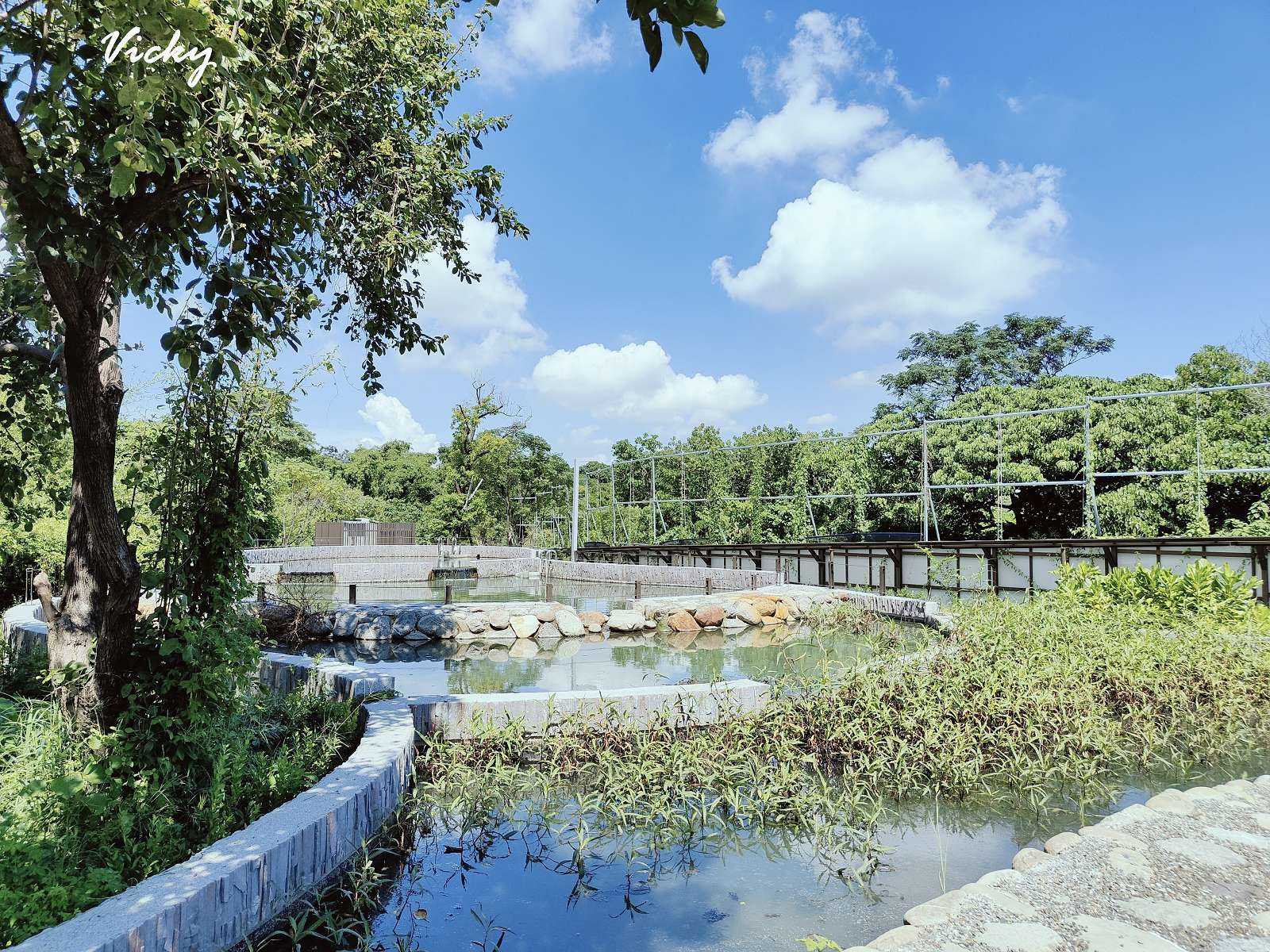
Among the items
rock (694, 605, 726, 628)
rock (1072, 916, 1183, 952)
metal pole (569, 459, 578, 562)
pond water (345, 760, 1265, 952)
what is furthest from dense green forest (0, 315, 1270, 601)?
rock (694, 605, 726, 628)

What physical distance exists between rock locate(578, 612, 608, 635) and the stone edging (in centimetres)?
416

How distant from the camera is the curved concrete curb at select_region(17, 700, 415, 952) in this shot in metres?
1.81

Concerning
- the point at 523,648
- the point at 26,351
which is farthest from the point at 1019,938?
the point at 523,648

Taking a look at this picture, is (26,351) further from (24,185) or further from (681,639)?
(681,639)

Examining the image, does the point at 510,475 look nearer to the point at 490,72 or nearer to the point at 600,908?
the point at 490,72

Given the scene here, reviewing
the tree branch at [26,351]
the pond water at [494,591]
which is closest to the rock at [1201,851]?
the tree branch at [26,351]

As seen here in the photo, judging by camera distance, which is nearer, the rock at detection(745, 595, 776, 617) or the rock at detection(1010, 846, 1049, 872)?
the rock at detection(1010, 846, 1049, 872)

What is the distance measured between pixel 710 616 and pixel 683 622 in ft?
1.21

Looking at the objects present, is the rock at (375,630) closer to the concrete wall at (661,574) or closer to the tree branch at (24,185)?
the concrete wall at (661,574)

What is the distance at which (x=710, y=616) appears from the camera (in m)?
8.98

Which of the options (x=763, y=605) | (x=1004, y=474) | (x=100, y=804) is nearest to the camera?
(x=100, y=804)

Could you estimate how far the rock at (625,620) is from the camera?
866 cm

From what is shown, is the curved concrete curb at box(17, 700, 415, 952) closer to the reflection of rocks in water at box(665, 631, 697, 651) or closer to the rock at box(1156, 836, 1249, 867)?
the rock at box(1156, 836, 1249, 867)

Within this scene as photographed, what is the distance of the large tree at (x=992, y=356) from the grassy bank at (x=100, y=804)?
24.4m
